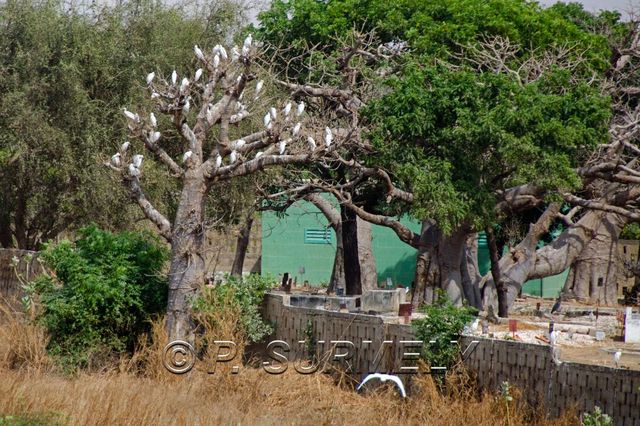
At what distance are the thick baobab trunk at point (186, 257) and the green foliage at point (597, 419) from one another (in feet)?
21.8

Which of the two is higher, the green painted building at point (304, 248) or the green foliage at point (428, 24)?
the green foliage at point (428, 24)

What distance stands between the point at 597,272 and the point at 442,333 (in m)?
25.3

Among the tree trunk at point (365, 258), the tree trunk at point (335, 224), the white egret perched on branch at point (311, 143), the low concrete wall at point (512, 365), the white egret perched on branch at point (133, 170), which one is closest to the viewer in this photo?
the low concrete wall at point (512, 365)

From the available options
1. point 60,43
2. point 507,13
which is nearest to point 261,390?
point 60,43

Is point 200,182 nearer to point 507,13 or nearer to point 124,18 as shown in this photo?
point 124,18

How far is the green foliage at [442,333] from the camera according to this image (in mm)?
13961

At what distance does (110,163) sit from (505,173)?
1070 cm

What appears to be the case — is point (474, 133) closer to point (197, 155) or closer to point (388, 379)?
point (197, 155)

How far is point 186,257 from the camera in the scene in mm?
16156

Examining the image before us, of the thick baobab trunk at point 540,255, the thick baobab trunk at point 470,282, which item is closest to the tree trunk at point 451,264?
the thick baobab trunk at point 470,282

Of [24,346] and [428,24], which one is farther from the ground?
[428,24]

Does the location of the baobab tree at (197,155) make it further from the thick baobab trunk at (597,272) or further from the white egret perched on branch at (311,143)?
the thick baobab trunk at (597,272)

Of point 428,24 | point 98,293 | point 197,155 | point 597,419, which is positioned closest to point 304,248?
point 428,24

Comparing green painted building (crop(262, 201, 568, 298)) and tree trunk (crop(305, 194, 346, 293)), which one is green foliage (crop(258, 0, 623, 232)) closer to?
tree trunk (crop(305, 194, 346, 293))
